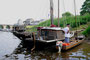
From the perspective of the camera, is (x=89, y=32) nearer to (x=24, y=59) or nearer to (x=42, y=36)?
(x=42, y=36)

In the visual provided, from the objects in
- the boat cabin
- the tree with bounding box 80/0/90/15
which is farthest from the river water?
the tree with bounding box 80/0/90/15

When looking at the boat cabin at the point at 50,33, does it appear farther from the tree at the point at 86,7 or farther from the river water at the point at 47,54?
the tree at the point at 86,7

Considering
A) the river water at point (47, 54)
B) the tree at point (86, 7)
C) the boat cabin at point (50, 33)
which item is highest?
the tree at point (86, 7)

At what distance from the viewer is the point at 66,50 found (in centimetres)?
1283

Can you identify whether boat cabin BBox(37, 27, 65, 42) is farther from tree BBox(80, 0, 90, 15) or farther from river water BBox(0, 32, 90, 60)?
tree BBox(80, 0, 90, 15)

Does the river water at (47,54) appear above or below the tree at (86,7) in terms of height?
below

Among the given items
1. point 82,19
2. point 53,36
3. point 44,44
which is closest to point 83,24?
point 82,19

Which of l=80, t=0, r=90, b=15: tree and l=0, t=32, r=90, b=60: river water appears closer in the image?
l=0, t=32, r=90, b=60: river water

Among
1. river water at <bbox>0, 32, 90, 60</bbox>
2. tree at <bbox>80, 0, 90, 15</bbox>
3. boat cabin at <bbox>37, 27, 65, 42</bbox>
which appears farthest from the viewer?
tree at <bbox>80, 0, 90, 15</bbox>

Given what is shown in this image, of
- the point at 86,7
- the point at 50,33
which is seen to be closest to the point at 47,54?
the point at 50,33

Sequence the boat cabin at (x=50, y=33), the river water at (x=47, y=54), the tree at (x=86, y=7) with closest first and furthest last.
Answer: the river water at (x=47, y=54) < the boat cabin at (x=50, y=33) < the tree at (x=86, y=7)

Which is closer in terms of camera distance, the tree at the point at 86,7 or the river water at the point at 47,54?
the river water at the point at 47,54

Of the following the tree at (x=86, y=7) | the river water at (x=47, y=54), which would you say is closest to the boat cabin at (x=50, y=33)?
the river water at (x=47, y=54)

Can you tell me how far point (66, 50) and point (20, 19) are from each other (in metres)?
84.4
